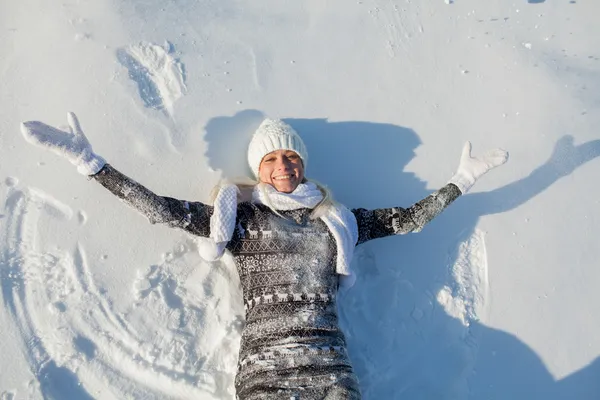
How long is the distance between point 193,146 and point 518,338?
1876mm

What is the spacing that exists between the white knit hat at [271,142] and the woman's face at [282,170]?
Result: 0.08 ft

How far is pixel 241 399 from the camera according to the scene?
2.37 meters

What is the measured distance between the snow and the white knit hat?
0.19 meters

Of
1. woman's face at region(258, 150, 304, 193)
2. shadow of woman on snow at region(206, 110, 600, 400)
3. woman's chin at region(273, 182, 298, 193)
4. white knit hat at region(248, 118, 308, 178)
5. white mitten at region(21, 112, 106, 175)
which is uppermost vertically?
white mitten at region(21, 112, 106, 175)

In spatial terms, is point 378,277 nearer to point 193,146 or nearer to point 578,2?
point 193,146

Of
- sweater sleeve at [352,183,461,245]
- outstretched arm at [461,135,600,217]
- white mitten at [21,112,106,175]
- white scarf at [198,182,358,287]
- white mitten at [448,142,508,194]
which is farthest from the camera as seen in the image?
outstretched arm at [461,135,600,217]

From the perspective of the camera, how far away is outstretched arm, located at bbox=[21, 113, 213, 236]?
2.34 m

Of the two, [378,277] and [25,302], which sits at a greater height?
[25,302]

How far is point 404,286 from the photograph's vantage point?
9.53 ft

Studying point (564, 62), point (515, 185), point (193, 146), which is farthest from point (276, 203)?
point (564, 62)

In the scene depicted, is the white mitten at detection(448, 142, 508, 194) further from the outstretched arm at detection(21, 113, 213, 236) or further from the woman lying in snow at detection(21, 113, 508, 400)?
the outstretched arm at detection(21, 113, 213, 236)

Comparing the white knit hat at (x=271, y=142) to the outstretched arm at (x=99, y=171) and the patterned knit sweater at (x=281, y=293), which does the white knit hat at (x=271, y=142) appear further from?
the outstretched arm at (x=99, y=171)

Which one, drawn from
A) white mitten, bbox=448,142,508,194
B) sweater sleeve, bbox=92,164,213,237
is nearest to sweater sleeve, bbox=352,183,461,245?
white mitten, bbox=448,142,508,194

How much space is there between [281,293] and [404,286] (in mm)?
734
